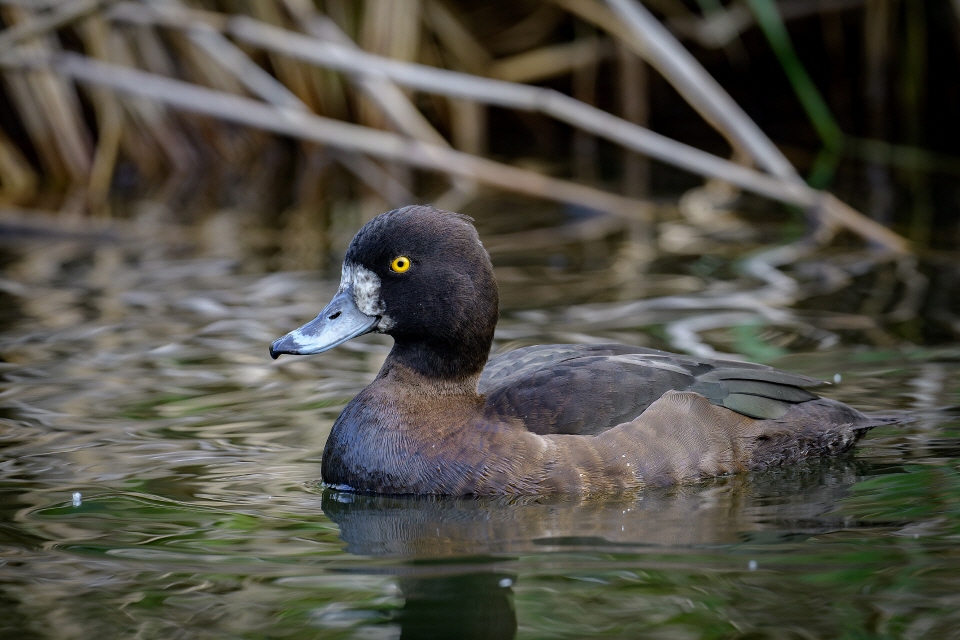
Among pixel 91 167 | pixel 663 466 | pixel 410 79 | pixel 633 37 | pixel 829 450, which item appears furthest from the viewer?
pixel 91 167

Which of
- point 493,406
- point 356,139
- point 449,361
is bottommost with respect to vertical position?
point 493,406

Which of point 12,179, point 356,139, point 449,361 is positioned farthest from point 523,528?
point 12,179

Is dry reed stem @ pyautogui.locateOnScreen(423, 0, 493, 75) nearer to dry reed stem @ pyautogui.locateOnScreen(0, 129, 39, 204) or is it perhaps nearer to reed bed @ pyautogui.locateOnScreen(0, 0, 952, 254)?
reed bed @ pyautogui.locateOnScreen(0, 0, 952, 254)

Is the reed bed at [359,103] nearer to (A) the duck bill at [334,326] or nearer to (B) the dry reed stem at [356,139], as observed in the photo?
(B) the dry reed stem at [356,139]

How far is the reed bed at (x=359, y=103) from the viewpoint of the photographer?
6898 millimetres

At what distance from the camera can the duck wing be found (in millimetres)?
4266

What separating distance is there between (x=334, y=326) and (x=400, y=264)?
304 millimetres

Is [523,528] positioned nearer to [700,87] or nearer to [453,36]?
[700,87]

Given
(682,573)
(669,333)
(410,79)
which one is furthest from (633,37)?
(682,573)

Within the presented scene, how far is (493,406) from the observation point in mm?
4332

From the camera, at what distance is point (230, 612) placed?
3.13 meters

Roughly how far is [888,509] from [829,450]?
0.70 metres

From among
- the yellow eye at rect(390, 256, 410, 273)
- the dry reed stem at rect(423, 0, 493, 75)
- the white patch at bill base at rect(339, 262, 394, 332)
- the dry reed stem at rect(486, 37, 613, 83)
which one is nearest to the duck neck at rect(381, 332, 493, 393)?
the white patch at bill base at rect(339, 262, 394, 332)

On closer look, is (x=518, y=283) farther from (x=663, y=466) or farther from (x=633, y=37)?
(x=663, y=466)
